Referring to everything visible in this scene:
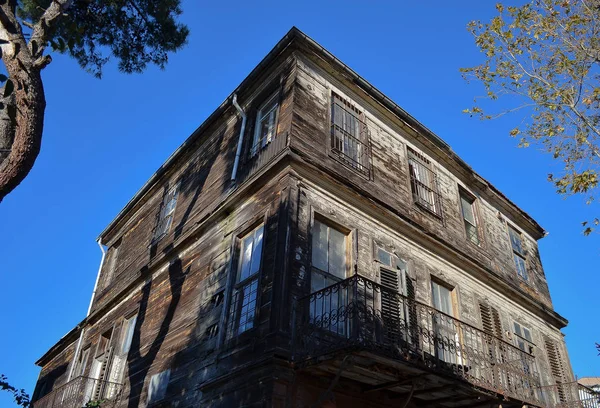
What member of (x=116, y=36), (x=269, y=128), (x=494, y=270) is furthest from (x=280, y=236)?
(x=494, y=270)

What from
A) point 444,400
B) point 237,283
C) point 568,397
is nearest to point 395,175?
point 237,283

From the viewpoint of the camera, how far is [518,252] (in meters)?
16.8

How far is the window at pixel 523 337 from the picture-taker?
13.7 meters

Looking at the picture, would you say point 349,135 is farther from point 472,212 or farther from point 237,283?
point 472,212

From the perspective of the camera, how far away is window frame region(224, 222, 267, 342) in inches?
356

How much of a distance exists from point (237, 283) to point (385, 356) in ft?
11.2

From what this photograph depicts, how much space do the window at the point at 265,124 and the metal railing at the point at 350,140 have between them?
1.36 metres

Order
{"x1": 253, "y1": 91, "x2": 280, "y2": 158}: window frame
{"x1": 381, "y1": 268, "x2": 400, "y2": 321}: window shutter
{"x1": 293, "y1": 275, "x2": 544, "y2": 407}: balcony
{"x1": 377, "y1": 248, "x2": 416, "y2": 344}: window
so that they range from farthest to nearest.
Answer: {"x1": 253, "y1": 91, "x2": 280, "y2": 158}: window frame, {"x1": 377, "y1": 248, "x2": 416, "y2": 344}: window, {"x1": 381, "y1": 268, "x2": 400, "y2": 321}: window shutter, {"x1": 293, "y1": 275, "x2": 544, "y2": 407}: balcony

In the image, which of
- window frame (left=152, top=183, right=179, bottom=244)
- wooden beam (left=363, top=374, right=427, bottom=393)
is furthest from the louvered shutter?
window frame (left=152, top=183, right=179, bottom=244)

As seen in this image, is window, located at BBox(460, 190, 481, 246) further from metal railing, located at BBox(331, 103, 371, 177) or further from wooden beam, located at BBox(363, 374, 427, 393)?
wooden beam, located at BBox(363, 374, 427, 393)

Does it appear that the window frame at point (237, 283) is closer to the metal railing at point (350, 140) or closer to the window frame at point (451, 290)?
the metal railing at point (350, 140)

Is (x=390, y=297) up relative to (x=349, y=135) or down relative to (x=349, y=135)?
down

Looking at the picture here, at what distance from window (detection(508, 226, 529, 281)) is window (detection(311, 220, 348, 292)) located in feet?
28.1

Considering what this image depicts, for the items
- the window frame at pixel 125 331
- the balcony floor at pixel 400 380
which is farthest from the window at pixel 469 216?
the window frame at pixel 125 331
